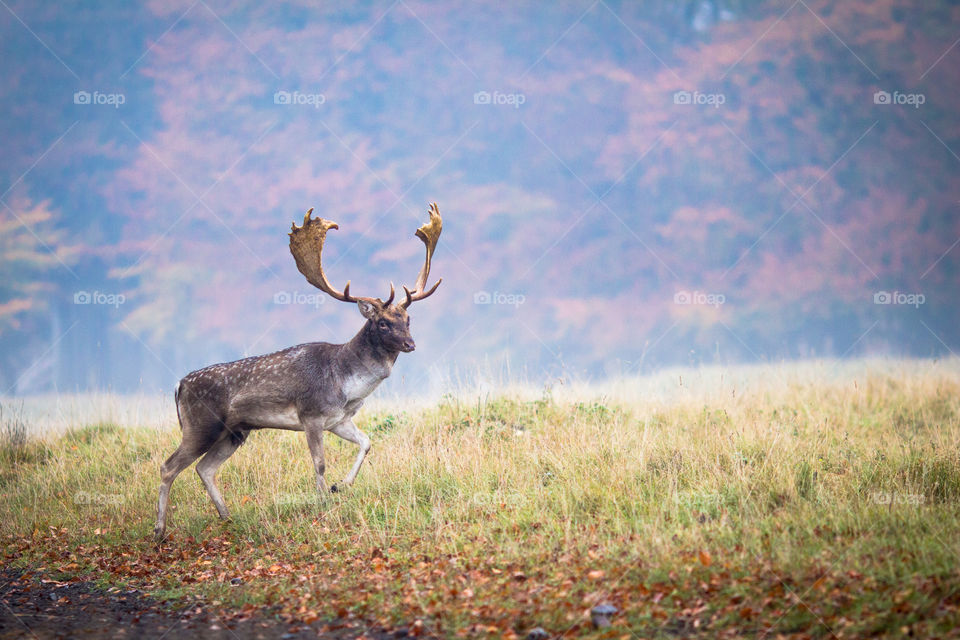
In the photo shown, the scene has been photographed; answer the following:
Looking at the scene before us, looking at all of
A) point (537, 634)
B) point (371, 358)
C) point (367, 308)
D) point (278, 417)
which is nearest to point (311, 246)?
point (367, 308)

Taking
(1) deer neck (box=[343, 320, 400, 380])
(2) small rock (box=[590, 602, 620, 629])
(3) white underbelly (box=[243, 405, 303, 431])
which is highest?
(1) deer neck (box=[343, 320, 400, 380])

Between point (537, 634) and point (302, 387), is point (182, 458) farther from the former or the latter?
point (537, 634)

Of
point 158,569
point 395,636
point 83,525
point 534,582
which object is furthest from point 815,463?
point 83,525

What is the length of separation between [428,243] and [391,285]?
1.38 metres

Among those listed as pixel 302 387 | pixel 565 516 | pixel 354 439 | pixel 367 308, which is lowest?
pixel 565 516

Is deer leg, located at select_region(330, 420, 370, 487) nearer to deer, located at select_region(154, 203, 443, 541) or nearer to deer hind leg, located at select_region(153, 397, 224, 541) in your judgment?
deer, located at select_region(154, 203, 443, 541)

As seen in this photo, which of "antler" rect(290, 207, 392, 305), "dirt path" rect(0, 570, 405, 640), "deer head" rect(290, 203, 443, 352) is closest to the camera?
"dirt path" rect(0, 570, 405, 640)

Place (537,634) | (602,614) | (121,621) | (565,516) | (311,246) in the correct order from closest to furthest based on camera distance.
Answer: (537,634)
(602,614)
(121,621)
(565,516)
(311,246)

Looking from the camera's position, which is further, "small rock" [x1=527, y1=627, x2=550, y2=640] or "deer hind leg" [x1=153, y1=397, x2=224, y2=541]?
"deer hind leg" [x1=153, y1=397, x2=224, y2=541]

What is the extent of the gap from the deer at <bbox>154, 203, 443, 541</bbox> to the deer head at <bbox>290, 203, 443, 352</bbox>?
0.6 inches

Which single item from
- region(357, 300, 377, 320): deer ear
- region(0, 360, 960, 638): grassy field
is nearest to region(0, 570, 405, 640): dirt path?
region(0, 360, 960, 638): grassy field

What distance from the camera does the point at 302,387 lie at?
11.8 meters

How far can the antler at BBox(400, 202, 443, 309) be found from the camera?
40.4 feet

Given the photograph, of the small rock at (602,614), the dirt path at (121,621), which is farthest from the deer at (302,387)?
the small rock at (602,614)
